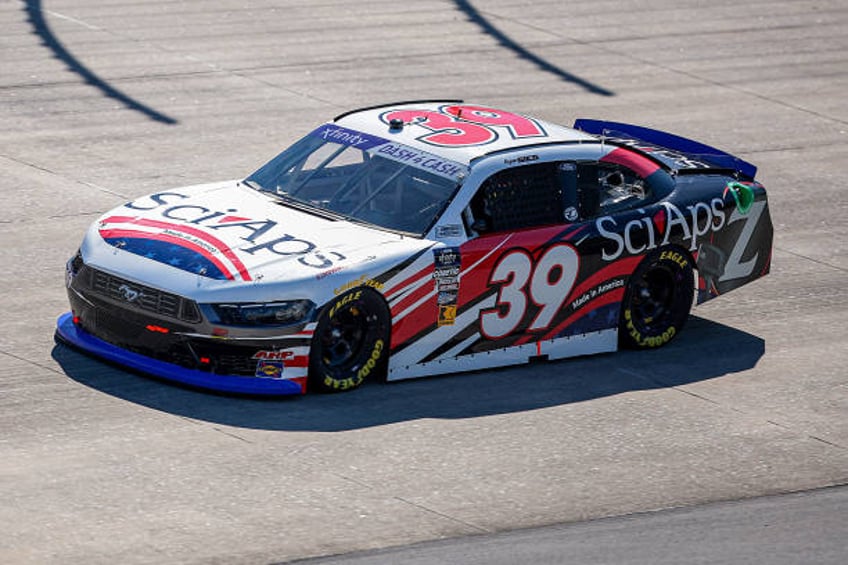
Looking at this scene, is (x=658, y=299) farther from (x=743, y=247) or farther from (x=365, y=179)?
(x=365, y=179)

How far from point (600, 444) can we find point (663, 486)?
63 centimetres

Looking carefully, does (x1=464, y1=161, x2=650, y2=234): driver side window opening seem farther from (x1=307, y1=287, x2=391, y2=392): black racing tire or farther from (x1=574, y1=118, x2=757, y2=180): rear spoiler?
(x1=307, y1=287, x2=391, y2=392): black racing tire

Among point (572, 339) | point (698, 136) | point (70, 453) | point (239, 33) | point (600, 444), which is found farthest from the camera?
point (239, 33)

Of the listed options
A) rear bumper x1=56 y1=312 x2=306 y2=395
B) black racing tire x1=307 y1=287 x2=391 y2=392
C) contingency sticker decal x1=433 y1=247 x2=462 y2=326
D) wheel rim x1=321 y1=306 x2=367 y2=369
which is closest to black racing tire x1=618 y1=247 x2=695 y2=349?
contingency sticker decal x1=433 y1=247 x2=462 y2=326

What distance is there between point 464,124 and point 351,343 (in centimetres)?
219

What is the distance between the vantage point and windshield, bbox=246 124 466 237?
10883mm

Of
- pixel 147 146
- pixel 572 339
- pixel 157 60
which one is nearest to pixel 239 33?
pixel 157 60

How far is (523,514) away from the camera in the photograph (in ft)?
28.9

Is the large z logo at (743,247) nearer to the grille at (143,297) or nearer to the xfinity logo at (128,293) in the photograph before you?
the grille at (143,297)

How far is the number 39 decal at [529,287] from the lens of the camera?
35.7 feet

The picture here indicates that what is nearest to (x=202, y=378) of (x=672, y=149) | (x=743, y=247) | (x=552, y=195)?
(x=552, y=195)

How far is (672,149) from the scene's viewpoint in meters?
12.8

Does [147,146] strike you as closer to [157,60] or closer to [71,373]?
[157,60]

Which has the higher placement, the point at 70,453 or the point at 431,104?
the point at 431,104
